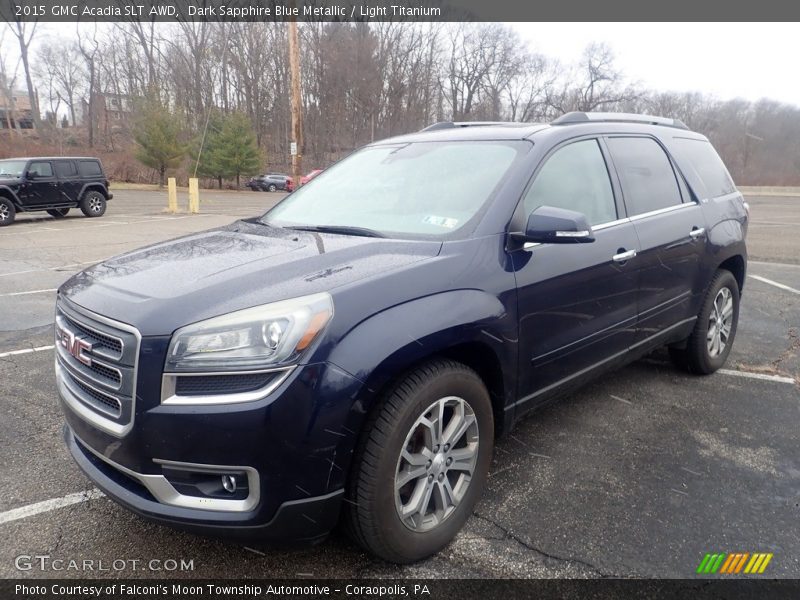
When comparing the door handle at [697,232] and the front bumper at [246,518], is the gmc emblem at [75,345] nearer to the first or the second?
the front bumper at [246,518]

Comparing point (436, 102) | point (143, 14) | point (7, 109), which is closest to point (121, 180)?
point (143, 14)

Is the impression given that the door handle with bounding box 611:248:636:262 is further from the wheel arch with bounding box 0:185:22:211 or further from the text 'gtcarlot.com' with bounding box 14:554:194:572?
the wheel arch with bounding box 0:185:22:211

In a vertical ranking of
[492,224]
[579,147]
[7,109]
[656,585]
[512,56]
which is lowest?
[656,585]

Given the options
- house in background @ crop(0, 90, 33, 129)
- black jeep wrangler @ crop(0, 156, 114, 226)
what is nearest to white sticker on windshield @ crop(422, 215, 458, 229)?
black jeep wrangler @ crop(0, 156, 114, 226)

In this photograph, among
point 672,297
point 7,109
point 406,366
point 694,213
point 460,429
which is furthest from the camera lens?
point 7,109

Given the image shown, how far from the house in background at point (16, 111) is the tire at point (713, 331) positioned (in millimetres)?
69749

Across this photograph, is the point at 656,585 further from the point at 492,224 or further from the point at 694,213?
the point at 694,213

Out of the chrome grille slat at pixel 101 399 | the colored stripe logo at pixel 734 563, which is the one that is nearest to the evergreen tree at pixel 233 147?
the chrome grille slat at pixel 101 399

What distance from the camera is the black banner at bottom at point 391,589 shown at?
2.19 meters

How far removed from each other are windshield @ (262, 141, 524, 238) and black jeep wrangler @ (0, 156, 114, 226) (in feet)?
54.0

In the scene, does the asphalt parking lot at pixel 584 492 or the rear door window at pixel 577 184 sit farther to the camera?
the rear door window at pixel 577 184

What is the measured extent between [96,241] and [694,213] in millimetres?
12437

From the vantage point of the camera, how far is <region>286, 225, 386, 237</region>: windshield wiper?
2.82 m

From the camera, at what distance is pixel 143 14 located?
171 ft
